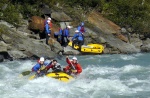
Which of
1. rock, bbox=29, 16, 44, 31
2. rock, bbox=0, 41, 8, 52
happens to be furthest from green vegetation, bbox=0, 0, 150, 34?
rock, bbox=0, 41, 8, 52

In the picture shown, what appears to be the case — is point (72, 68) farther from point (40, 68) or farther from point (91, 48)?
point (91, 48)

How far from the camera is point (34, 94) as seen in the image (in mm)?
16391

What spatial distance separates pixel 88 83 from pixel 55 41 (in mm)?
9462

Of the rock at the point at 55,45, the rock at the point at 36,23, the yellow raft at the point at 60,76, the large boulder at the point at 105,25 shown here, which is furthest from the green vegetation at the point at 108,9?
the yellow raft at the point at 60,76

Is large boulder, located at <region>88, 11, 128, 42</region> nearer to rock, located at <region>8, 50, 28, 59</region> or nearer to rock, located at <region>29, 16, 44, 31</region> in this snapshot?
rock, located at <region>29, 16, 44, 31</region>

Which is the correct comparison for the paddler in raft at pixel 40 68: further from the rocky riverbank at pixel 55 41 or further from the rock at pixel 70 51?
the rock at pixel 70 51

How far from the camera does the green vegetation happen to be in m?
30.7

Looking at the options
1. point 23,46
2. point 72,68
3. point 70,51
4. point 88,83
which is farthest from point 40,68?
point 70,51

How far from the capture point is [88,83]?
727 inches

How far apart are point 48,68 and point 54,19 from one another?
12192mm

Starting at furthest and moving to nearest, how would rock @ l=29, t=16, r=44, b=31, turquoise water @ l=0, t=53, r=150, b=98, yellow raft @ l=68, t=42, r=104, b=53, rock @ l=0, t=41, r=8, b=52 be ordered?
rock @ l=29, t=16, r=44, b=31 < yellow raft @ l=68, t=42, r=104, b=53 < rock @ l=0, t=41, r=8, b=52 < turquoise water @ l=0, t=53, r=150, b=98

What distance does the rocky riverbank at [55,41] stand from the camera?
24.2 m

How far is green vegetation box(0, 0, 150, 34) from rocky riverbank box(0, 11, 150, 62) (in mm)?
950

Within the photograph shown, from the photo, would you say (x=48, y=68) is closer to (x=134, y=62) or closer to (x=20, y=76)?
(x=20, y=76)
